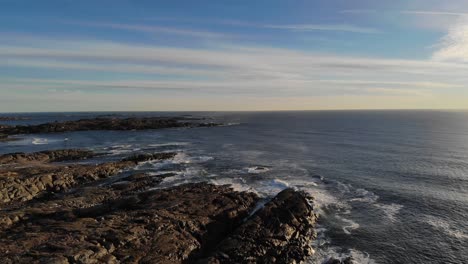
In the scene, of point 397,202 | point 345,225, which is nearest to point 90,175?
point 345,225

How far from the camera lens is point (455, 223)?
32.3 metres

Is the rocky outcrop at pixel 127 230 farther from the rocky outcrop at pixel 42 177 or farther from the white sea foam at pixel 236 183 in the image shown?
the rocky outcrop at pixel 42 177

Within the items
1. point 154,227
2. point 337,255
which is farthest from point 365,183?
point 154,227

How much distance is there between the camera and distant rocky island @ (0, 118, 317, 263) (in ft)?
72.3

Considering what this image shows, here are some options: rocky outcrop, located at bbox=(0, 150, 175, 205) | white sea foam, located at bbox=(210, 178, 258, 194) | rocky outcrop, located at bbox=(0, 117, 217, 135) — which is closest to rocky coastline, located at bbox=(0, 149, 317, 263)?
rocky outcrop, located at bbox=(0, 150, 175, 205)

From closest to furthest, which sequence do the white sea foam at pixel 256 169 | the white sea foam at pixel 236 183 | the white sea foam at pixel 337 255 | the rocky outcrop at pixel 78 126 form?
the white sea foam at pixel 337 255, the white sea foam at pixel 236 183, the white sea foam at pixel 256 169, the rocky outcrop at pixel 78 126

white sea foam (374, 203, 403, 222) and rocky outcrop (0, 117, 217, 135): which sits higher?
rocky outcrop (0, 117, 217, 135)

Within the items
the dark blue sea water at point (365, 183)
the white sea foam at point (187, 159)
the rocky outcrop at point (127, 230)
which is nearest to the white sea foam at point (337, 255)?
the dark blue sea water at point (365, 183)

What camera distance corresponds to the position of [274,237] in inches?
1069

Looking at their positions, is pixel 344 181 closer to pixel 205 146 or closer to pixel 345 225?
pixel 345 225

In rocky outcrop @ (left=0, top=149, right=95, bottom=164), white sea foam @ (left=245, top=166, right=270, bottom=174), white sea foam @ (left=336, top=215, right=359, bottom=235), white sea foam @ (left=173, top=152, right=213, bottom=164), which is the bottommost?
white sea foam @ (left=336, top=215, right=359, bottom=235)

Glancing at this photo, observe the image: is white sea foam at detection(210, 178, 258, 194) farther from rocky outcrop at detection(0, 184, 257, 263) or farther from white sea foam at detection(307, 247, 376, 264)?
white sea foam at detection(307, 247, 376, 264)

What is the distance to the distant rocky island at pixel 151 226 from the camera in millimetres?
22042

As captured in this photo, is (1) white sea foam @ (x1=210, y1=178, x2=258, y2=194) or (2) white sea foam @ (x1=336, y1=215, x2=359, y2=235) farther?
(1) white sea foam @ (x1=210, y1=178, x2=258, y2=194)
